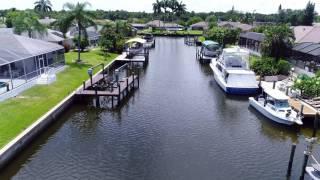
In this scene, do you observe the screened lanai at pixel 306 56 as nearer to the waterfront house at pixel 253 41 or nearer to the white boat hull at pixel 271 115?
the waterfront house at pixel 253 41

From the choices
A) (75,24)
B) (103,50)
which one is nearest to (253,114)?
(75,24)

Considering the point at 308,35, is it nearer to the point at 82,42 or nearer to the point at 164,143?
the point at 82,42

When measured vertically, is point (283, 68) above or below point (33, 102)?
above

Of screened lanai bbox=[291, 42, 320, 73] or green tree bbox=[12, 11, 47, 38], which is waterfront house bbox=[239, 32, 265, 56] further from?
green tree bbox=[12, 11, 47, 38]

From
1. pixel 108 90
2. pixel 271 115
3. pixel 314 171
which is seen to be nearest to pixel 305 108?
pixel 271 115

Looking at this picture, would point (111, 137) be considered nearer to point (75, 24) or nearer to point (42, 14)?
point (75, 24)

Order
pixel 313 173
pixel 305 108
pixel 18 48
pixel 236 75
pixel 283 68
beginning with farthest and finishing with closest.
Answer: pixel 283 68, pixel 236 75, pixel 18 48, pixel 305 108, pixel 313 173

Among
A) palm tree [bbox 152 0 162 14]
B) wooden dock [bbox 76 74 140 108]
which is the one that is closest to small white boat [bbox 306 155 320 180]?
wooden dock [bbox 76 74 140 108]
